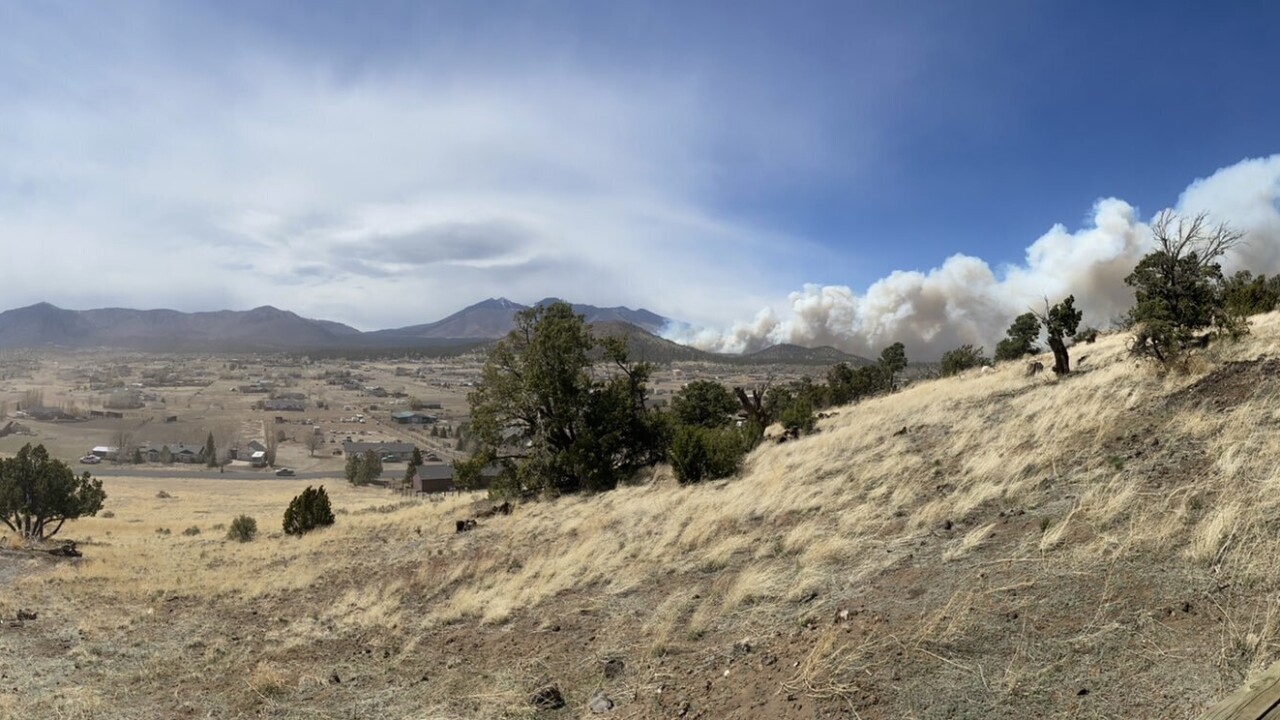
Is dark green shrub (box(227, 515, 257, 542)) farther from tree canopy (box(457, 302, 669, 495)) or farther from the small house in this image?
the small house

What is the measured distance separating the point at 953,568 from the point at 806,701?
116 inches

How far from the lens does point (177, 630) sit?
39.7 feet

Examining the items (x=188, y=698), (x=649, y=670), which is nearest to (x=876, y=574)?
(x=649, y=670)

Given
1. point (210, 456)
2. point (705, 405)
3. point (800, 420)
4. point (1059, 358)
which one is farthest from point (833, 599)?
point (210, 456)

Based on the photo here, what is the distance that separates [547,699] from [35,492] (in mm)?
36478

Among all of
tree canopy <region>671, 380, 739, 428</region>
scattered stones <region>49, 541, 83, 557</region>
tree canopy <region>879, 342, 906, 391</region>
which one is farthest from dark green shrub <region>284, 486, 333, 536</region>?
tree canopy <region>879, 342, 906, 391</region>

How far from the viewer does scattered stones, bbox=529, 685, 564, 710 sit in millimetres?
6219

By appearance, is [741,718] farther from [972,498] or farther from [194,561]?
[194,561]

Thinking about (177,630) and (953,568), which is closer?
(953,568)

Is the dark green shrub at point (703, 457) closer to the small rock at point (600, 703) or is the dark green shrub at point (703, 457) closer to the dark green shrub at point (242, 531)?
the small rock at point (600, 703)

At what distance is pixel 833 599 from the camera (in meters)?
6.88

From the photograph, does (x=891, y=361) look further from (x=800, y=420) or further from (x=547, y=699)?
(x=547, y=699)

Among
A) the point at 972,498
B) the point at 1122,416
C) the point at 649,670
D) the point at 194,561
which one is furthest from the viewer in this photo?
the point at 194,561

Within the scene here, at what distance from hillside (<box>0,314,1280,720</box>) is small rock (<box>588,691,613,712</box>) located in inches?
3.6
